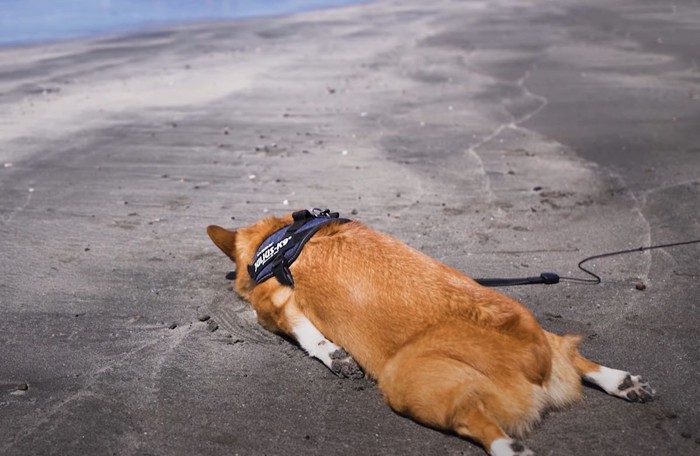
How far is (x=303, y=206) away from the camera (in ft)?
22.0

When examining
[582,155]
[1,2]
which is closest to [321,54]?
[582,155]

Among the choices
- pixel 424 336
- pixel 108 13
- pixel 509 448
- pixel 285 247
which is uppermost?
pixel 108 13

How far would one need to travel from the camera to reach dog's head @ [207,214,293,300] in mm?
4727

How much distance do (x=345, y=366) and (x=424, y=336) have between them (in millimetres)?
575

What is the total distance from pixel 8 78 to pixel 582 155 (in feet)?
31.1

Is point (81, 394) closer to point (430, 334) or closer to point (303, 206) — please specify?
point (430, 334)

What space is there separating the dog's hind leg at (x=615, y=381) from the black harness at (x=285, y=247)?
5.09 feet

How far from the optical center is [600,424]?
3.49m

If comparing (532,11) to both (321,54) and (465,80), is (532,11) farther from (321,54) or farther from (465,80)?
(465,80)

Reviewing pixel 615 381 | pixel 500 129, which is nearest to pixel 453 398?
pixel 615 381

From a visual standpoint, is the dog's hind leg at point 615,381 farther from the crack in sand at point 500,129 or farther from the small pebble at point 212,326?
the crack in sand at point 500,129

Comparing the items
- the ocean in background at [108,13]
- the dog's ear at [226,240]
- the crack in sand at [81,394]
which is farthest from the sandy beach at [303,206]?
the ocean in background at [108,13]

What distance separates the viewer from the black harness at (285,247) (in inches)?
167

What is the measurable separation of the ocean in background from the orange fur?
1582 cm
